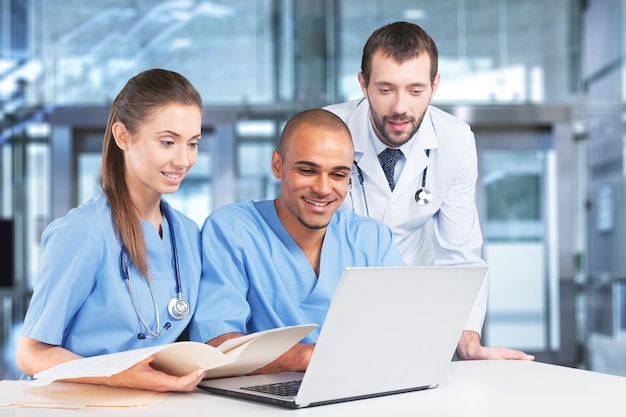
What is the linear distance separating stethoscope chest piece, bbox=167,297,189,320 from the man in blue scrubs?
28 millimetres

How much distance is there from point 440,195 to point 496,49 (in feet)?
10.8

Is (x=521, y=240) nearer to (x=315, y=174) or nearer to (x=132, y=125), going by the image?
(x=315, y=174)

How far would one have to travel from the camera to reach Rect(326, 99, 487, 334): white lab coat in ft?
7.50

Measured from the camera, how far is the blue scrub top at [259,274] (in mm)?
1612

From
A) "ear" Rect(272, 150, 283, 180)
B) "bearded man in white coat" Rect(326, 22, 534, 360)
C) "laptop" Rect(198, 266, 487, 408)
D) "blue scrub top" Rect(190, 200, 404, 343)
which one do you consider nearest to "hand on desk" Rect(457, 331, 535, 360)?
"bearded man in white coat" Rect(326, 22, 534, 360)

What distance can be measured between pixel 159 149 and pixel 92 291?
0.29 meters

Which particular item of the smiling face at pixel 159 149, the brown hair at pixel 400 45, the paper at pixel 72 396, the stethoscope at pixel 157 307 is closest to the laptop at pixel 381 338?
the paper at pixel 72 396

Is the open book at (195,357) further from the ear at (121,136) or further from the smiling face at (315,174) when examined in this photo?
the ear at (121,136)

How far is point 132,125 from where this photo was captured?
1642 millimetres

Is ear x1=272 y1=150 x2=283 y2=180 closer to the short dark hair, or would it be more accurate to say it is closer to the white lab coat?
the short dark hair

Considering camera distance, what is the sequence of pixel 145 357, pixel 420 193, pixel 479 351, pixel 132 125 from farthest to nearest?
pixel 420 193 → pixel 479 351 → pixel 132 125 → pixel 145 357

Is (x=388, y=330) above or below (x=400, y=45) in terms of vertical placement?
below

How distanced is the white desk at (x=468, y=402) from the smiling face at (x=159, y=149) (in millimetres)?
486

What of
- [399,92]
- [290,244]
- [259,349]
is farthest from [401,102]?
[259,349]
